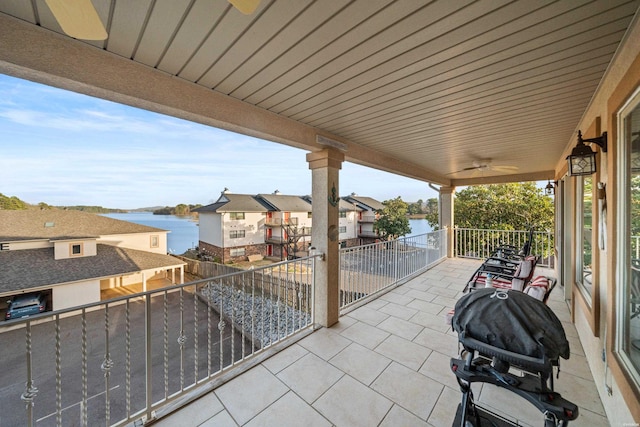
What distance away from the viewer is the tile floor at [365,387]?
69.8 inches

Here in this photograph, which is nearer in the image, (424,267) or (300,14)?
(300,14)

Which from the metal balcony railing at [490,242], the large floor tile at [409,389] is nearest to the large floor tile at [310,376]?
the large floor tile at [409,389]

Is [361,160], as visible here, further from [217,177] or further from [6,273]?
[217,177]

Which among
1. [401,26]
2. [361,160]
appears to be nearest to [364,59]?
[401,26]

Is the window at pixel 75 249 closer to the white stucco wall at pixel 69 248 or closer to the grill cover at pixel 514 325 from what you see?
the white stucco wall at pixel 69 248

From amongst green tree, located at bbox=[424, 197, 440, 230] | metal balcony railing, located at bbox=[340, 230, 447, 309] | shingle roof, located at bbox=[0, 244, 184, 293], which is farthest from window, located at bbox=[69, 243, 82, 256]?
green tree, located at bbox=[424, 197, 440, 230]

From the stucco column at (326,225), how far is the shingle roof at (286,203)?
15510 mm

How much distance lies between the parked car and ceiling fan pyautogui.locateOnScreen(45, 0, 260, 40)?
10.8 metres

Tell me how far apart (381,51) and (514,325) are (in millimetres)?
1837

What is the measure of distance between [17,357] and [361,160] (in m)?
9.39

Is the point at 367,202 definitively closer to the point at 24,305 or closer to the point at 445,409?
the point at 24,305

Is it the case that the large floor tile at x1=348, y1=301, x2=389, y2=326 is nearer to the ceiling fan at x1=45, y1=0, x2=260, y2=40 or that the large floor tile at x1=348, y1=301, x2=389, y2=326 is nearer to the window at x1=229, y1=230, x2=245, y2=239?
the ceiling fan at x1=45, y1=0, x2=260, y2=40

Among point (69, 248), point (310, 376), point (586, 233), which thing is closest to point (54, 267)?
point (69, 248)

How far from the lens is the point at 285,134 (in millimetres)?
2604
